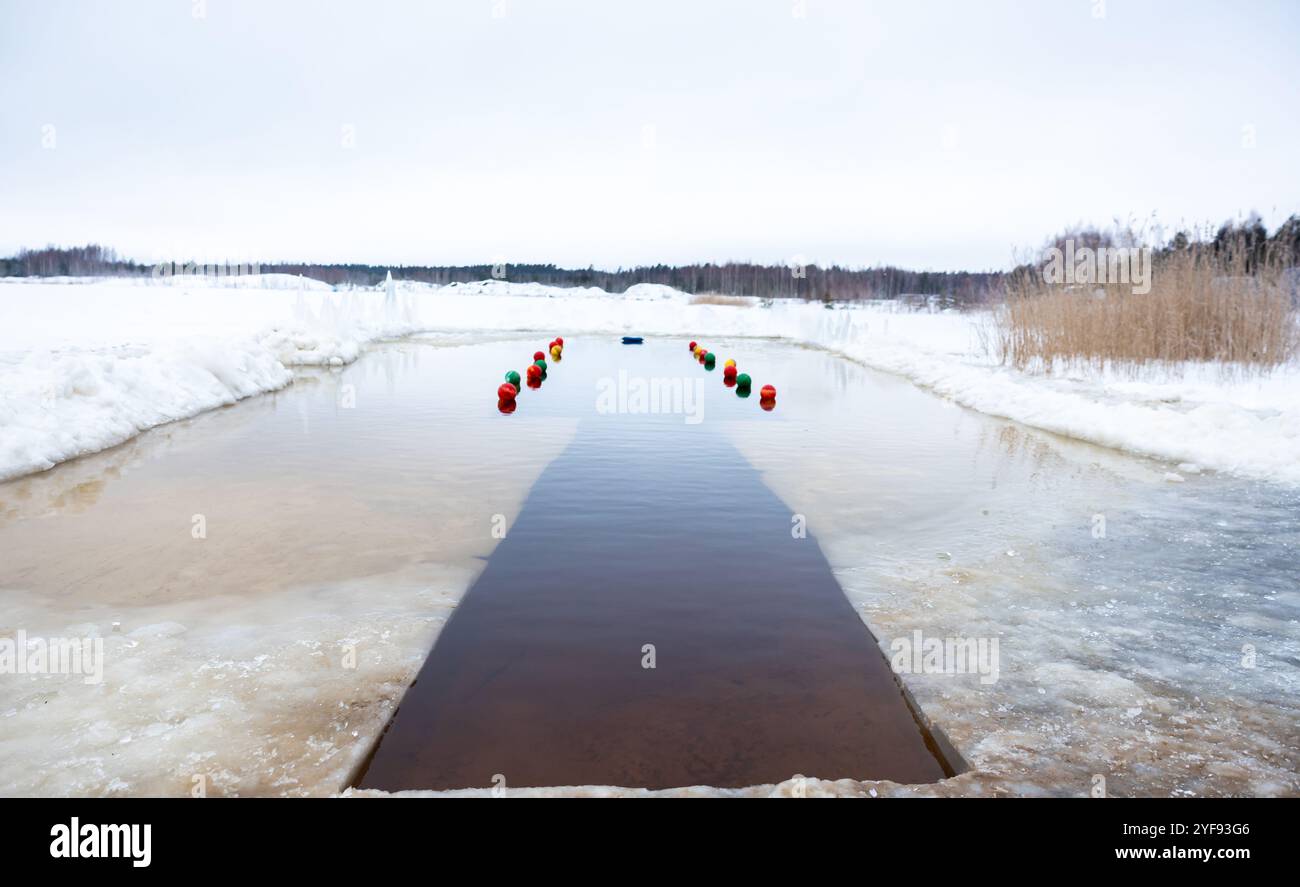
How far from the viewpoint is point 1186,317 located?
14.0 metres

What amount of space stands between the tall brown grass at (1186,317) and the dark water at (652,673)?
1177cm

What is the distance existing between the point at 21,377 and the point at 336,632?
7.54 meters

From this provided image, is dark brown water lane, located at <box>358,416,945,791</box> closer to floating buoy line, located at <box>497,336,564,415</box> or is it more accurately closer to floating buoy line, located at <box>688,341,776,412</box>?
floating buoy line, located at <box>497,336,564,415</box>

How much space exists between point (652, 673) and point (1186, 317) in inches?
572

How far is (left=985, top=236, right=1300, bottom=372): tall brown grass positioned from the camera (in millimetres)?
13359

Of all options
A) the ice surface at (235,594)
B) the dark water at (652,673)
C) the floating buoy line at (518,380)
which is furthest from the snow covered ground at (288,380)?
the dark water at (652,673)

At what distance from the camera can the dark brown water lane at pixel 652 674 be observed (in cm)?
292

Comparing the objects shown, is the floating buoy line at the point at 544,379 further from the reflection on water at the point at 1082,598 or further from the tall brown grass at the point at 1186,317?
the tall brown grass at the point at 1186,317

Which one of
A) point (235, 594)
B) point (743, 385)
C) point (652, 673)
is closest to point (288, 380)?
point (743, 385)

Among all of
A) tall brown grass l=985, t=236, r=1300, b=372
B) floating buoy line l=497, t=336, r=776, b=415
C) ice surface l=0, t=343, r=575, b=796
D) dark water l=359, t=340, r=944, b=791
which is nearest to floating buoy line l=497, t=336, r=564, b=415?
floating buoy line l=497, t=336, r=776, b=415

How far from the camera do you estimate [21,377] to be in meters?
8.82

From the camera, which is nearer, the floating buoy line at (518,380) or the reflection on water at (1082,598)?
the reflection on water at (1082,598)

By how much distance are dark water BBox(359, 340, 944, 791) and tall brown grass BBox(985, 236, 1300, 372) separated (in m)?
11.8
